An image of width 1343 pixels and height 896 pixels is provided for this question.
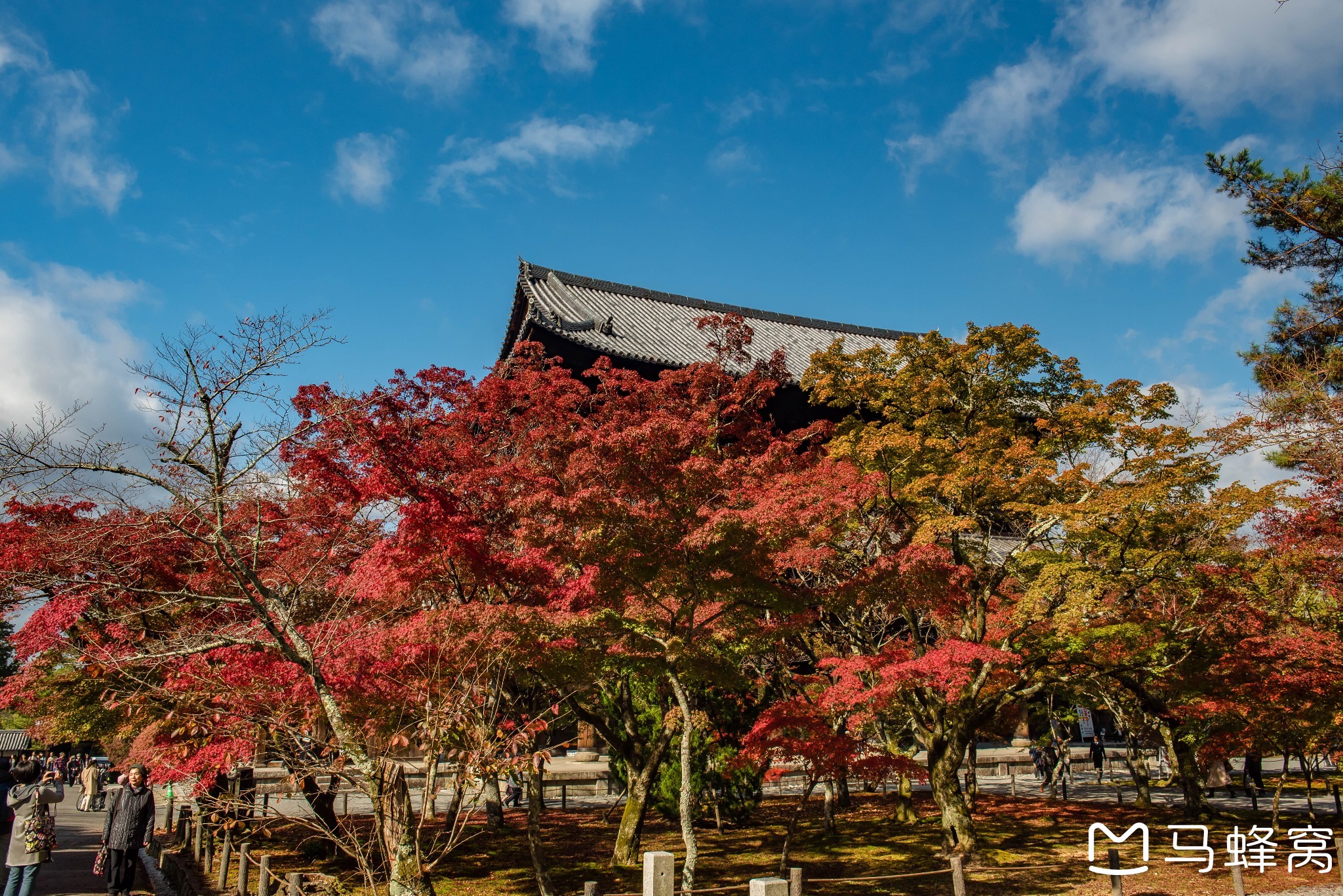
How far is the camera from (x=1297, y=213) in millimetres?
11641

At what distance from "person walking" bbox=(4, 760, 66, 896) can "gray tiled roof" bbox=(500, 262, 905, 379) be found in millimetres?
13500

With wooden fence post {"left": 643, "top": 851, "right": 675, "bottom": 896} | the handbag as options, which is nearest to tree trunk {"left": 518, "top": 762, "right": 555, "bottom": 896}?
wooden fence post {"left": 643, "top": 851, "right": 675, "bottom": 896}

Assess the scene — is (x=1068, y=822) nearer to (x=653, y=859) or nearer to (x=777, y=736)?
(x=777, y=736)

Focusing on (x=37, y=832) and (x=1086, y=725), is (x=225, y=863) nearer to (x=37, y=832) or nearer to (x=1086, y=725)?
(x=37, y=832)

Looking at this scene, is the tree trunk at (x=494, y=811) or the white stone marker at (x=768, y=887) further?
the tree trunk at (x=494, y=811)

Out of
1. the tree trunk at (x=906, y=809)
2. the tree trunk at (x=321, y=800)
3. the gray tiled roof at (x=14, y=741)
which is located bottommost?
the gray tiled roof at (x=14, y=741)

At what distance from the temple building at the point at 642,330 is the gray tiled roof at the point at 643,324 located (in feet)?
0.11

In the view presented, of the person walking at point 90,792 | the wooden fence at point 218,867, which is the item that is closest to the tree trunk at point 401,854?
the wooden fence at point 218,867

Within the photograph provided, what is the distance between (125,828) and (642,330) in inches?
702

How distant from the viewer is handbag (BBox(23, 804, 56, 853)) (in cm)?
777

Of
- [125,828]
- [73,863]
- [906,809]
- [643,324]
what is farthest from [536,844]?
[643,324]

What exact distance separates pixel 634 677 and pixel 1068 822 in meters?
8.98

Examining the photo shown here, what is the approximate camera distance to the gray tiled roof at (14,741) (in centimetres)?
3831

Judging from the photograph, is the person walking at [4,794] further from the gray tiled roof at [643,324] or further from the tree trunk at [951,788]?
the gray tiled roof at [643,324]
